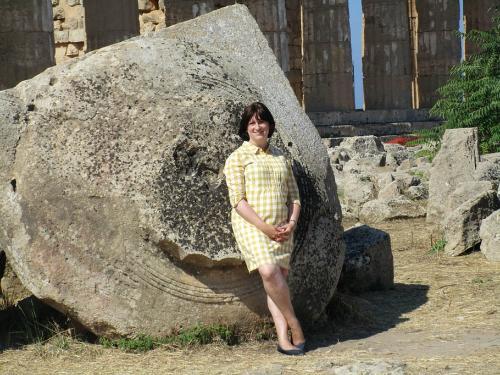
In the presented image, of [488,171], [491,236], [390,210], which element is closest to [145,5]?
[390,210]

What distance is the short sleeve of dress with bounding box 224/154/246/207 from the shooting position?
5148mm

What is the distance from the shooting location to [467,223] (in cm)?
792

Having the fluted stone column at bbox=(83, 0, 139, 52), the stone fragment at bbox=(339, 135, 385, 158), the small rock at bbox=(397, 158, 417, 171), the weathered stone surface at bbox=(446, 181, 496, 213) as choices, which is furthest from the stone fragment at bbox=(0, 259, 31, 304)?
the stone fragment at bbox=(339, 135, 385, 158)

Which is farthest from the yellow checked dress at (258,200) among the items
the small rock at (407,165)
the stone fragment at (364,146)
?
the stone fragment at (364,146)

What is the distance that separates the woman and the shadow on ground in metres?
0.30

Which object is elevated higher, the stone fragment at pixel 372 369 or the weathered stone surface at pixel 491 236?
the weathered stone surface at pixel 491 236

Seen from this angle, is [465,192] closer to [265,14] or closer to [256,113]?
[256,113]

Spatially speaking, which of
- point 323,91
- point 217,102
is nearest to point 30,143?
point 217,102

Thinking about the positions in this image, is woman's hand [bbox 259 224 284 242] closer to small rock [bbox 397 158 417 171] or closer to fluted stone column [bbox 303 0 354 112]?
small rock [bbox 397 158 417 171]

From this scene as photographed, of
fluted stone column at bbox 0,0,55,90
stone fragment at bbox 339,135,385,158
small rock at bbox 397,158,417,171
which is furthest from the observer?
stone fragment at bbox 339,135,385,158

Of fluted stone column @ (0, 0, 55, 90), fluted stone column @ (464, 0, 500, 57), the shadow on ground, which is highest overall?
fluted stone column @ (464, 0, 500, 57)

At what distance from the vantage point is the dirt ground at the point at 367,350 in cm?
479

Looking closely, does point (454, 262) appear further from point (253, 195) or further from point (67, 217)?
point (67, 217)

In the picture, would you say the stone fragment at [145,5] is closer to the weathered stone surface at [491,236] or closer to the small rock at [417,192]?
the small rock at [417,192]
